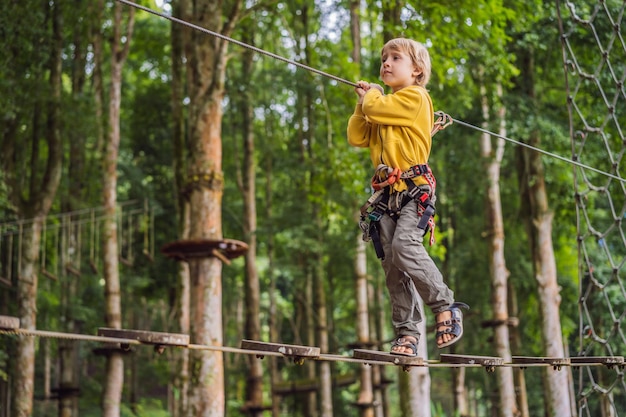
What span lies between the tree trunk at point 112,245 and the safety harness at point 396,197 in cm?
825

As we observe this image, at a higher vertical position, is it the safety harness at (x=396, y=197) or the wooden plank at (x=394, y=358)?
the safety harness at (x=396, y=197)

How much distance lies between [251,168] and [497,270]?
234 inches

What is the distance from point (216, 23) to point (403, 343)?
5.53 metres

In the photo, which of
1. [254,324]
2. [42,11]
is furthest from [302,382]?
[42,11]

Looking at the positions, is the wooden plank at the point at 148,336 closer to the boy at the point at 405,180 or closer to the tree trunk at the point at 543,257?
the boy at the point at 405,180

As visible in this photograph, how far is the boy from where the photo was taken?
13.8 ft

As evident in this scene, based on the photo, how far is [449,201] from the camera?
1744 cm

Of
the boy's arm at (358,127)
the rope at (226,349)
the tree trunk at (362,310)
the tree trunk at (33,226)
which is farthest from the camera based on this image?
the tree trunk at (362,310)

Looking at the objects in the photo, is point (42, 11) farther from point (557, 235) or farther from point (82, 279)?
point (557, 235)

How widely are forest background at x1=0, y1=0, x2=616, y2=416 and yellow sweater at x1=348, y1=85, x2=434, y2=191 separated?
164 inches

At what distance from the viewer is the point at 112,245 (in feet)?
41.0

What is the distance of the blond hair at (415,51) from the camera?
427 cm

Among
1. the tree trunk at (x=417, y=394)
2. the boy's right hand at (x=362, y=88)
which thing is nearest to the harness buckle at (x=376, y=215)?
the boy's right hand at (x=362, y=88)

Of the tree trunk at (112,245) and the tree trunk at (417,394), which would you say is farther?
the tree trunk at (112,245)
